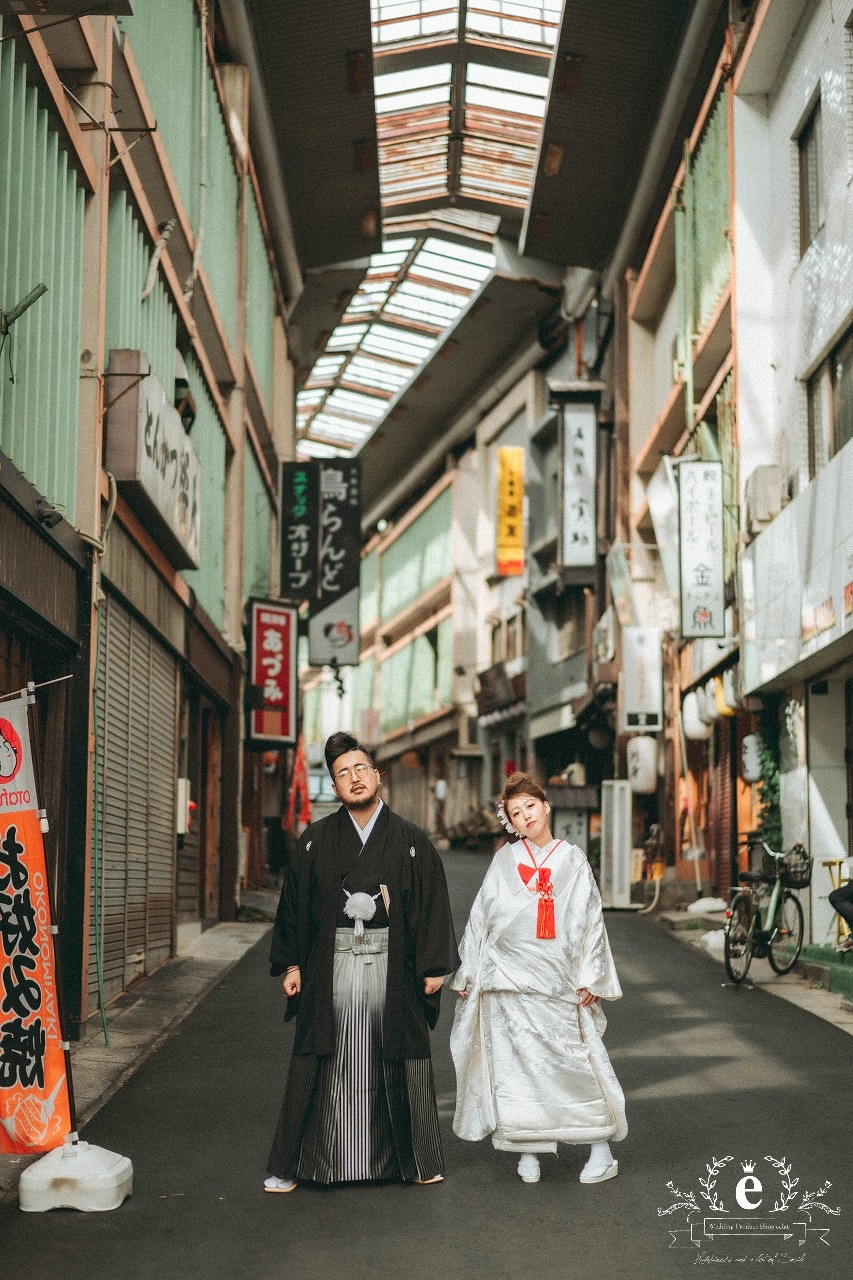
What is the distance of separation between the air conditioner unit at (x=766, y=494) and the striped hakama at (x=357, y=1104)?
11622 millimetres

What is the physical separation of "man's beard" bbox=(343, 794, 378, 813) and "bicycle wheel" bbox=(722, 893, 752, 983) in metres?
7.65

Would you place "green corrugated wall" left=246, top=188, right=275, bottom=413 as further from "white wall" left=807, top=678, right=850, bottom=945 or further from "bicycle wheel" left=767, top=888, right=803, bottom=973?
"bicycle wheel" left=767, top=888, right=803, bottom=973

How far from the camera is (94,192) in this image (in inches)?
436

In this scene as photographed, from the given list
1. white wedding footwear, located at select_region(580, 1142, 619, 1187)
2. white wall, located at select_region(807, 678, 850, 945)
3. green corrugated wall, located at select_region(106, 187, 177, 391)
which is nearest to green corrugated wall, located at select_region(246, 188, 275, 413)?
green corrugated wall, located at select_region(106, 187, 177, 391)

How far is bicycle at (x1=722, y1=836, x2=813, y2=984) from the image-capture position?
44.8ft

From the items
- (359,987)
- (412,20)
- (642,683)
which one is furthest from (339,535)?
(359,987)

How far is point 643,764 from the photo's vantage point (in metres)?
26.3

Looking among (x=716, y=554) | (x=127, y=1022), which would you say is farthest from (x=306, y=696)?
(x=127, y=1022)

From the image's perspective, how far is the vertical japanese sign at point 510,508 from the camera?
39.6 metres

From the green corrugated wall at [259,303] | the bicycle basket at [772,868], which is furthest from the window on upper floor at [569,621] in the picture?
the bicycle basket at [772,868]

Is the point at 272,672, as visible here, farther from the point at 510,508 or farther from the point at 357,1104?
the point at 510,508

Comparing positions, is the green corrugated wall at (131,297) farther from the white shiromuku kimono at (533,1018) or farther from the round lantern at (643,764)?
the round lantern at (643,764)

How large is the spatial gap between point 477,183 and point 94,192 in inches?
859

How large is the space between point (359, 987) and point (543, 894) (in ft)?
3.12
